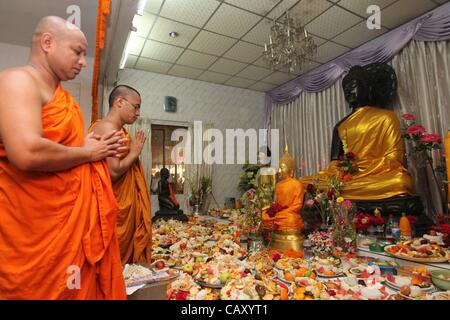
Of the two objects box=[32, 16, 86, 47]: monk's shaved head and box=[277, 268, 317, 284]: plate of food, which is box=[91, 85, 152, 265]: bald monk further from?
box=[277, 268, 317, 284]: plate of food

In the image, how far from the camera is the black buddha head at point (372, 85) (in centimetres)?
425

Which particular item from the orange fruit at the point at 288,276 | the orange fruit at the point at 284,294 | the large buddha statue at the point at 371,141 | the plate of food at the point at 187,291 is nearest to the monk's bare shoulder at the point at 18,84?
the plate of food at the point at 187,291

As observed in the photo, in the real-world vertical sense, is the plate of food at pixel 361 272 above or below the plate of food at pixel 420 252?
below

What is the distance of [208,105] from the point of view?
21.2 ft

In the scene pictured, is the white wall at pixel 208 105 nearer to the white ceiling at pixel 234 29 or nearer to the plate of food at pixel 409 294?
the white ceiling at pixel 234 29

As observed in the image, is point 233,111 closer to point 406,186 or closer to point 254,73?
point 254,73

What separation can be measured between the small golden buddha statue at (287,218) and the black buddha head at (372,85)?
257cm

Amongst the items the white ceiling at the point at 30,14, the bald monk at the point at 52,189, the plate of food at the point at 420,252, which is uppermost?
the white ceiling at the point at 30,14

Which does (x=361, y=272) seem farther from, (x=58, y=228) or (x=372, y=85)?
(x=372, y=85)

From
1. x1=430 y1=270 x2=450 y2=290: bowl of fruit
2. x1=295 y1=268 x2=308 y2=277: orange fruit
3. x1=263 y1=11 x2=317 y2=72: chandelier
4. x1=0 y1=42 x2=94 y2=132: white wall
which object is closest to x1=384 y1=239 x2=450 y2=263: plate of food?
x1=430 y1=270 x2=450 y2=290: bowl of fruit

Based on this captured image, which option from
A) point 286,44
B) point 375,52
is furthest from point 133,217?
point 375,52

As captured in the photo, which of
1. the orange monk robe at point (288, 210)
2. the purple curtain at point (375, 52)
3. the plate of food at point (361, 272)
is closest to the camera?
the plate of food at point (361, 272)
